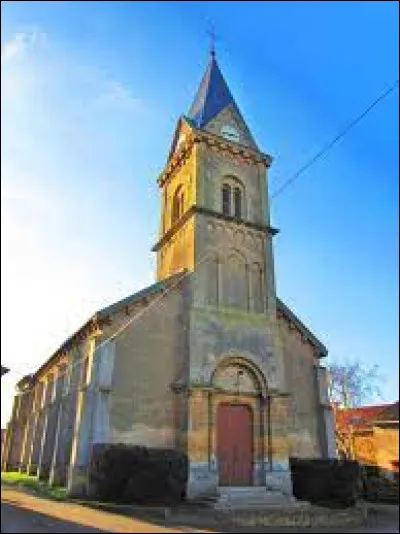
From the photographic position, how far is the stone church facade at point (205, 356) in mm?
19281

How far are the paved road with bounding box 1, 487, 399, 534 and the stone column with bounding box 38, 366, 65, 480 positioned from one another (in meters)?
7.82

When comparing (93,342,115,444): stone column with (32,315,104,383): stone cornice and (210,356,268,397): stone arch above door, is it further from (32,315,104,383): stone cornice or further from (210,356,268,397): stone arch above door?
(210,356,268,397): stone arch above door

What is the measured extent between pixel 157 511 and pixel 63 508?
274 centimetres

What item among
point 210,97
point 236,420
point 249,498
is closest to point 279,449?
point 236,420

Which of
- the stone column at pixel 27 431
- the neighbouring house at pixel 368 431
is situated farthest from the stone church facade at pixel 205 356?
the neighbouring house at pixel 368 431

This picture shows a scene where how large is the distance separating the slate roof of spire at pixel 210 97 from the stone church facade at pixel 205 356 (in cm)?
16

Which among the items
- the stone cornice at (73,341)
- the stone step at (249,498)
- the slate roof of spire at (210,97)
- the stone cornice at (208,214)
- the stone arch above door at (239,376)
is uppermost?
the slate roof of spire at (210,97)

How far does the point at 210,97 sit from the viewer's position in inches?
1152

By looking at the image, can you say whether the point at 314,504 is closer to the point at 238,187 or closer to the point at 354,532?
the point at 354,532

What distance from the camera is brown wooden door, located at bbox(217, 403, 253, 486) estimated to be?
19812mm


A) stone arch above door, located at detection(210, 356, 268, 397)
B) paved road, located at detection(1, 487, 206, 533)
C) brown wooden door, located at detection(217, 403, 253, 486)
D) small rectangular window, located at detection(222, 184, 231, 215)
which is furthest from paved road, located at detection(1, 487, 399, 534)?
small rectangular window, located at detection(222, 184, 231, 215)

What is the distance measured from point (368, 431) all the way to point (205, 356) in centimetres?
841

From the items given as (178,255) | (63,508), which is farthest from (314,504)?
(178,255)

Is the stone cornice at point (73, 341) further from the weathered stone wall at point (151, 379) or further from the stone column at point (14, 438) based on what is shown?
the stone column at point (14, 438)
